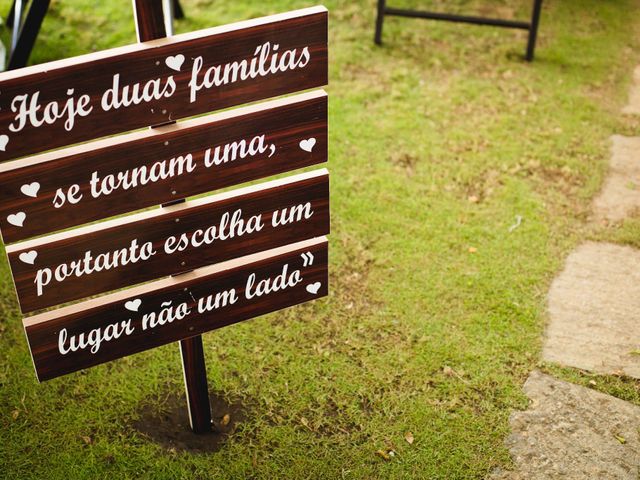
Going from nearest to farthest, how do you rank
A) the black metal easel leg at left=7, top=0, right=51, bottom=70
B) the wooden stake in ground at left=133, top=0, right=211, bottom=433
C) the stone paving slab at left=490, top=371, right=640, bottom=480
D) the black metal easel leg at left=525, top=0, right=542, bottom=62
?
the wooden stake in ground at left=133, top=0, right=211, bottom=433, the stone paving slab at left=490, top=371, right=640, bottom=480, the black metal easel leg at left=7, top=0, right=51, bottom=70, the black metal easel leg at left=525, top=0, right=542, bottom=62

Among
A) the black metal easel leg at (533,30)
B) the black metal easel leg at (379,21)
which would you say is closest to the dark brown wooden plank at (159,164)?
the black metal easel leg at (379,21)

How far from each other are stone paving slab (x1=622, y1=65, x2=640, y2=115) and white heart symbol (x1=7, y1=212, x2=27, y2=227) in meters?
4.58

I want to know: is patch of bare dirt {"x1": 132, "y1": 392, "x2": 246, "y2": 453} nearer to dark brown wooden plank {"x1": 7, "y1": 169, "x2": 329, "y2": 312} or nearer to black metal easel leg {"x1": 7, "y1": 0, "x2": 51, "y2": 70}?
dark brown wooden plank {"x1": 7, "y1": 169, "x2": 329, "y2": 312}

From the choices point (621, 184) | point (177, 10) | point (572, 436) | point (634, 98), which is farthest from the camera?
point (177, 10)

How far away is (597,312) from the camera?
12.1ft

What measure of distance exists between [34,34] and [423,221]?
301cm

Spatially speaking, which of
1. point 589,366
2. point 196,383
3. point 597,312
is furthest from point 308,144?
point 597,312

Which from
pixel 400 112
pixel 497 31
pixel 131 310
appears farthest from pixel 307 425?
pixel 497 31

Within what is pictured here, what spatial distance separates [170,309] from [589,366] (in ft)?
6.64

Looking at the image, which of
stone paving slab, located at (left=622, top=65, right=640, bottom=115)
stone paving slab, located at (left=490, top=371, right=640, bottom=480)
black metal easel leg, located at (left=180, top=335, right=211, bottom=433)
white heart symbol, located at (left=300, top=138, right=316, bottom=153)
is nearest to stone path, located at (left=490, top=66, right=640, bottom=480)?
stone paving slab, located at (left=490, top=371, right=640, bottom=480)

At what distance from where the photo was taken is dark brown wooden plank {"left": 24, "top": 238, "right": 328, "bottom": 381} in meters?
2.37

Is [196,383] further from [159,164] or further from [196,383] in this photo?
[159,164]

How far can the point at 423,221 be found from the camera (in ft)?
14.1

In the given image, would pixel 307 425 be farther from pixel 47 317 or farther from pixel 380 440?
pixel 47 317
